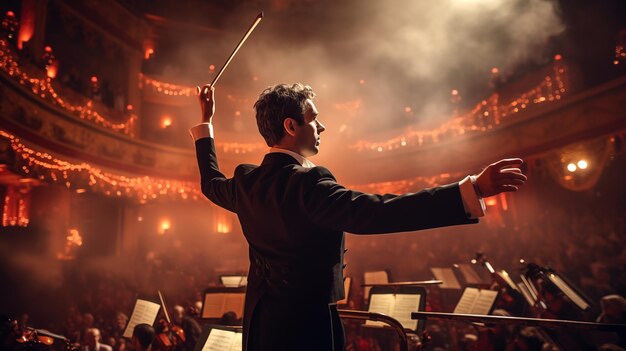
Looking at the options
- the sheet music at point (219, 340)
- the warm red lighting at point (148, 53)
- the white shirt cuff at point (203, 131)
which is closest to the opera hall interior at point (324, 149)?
the sheet music at point (219, 340)

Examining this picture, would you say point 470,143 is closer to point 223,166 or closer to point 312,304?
point 223,166

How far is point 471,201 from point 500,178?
11cm

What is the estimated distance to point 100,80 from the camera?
13445 millimetres

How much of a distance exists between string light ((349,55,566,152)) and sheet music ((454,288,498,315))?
28.0ft

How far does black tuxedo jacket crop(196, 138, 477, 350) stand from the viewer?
3.89ft

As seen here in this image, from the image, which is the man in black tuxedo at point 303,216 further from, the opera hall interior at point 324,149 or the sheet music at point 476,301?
the sheet music at point 476,301

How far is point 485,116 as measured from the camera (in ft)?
42.3

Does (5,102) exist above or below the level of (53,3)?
below

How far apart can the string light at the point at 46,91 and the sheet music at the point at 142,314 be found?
20.4 feet

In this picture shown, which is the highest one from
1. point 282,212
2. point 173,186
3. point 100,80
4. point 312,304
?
point 100,80

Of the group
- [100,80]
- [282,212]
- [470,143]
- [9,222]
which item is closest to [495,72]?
[470,143]

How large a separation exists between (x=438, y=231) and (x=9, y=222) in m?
12.8

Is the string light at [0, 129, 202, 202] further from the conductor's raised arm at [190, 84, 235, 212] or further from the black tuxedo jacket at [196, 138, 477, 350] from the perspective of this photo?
the black tuxedo jacket at [196, 138, 477, 350]

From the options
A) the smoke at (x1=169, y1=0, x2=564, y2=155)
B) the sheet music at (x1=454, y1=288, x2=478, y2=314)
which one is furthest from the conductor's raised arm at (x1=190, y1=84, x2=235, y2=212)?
the smoke at (x1=169, y1=0, x2=564, y2=155)
